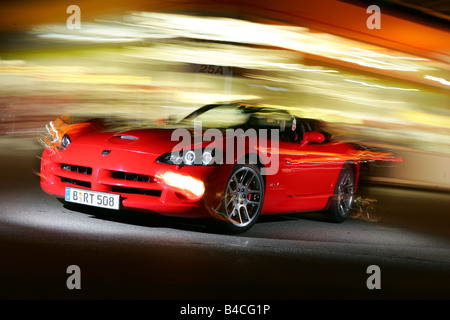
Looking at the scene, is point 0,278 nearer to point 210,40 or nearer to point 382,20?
point 210,40

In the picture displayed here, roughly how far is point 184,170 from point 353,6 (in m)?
6.84

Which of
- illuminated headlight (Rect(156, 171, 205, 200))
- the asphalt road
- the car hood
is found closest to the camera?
the asphalt road

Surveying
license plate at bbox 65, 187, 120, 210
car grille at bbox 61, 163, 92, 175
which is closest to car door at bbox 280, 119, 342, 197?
license plate at bbox 65, 187, 120, 210

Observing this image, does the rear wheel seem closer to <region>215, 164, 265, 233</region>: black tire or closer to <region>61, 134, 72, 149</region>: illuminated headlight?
<region>215, 164, 265, 233</region>: black tire

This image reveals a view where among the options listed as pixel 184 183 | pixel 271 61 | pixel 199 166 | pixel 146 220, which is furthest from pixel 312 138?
pixel 271 61

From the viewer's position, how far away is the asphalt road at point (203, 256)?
14.1 ft

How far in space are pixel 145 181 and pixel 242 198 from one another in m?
1.05

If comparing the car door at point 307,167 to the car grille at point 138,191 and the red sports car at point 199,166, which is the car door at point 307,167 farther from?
the car grille at point 138,191

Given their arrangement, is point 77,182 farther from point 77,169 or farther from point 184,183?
point 184,183

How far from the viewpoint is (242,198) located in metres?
6.69

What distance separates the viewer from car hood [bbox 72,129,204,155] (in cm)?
633
